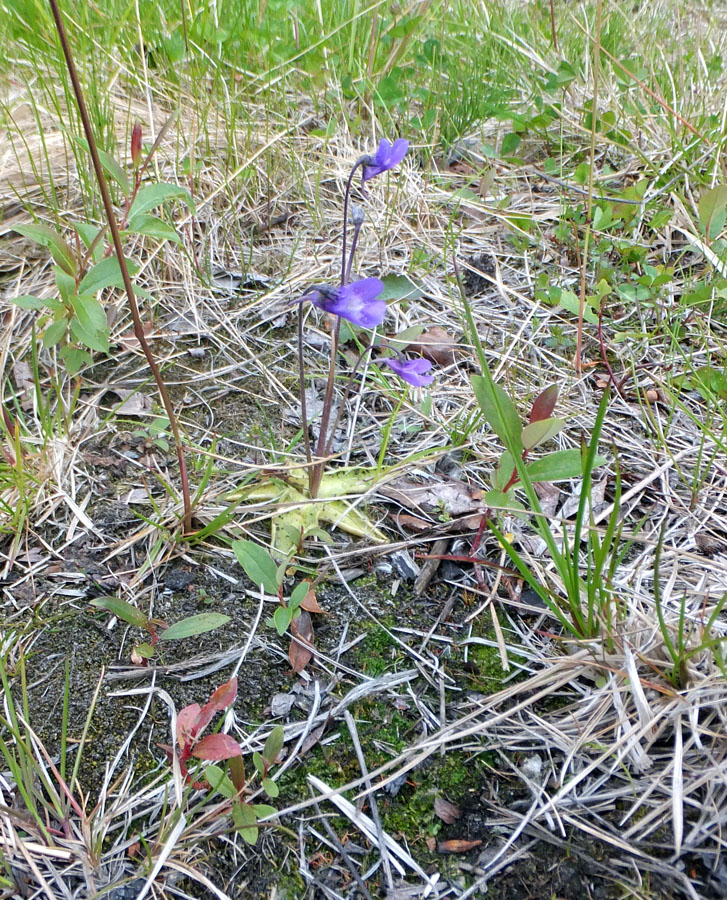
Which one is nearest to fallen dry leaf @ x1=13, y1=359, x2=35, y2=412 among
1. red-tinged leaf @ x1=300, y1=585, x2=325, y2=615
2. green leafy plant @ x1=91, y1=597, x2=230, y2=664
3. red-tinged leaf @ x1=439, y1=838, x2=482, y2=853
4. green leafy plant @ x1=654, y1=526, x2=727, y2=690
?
green leafy plant @ x1=91, y1=597, x2=230, y2=664

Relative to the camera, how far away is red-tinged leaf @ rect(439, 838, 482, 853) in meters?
1.10

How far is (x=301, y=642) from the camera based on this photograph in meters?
1.32

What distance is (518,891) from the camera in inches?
41.3

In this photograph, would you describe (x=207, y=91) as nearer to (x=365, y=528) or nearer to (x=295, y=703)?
(x=365, y=528)

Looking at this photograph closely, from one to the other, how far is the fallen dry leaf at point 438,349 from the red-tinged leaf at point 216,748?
116 cm

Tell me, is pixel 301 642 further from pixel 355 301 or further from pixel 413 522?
pixel 355 301

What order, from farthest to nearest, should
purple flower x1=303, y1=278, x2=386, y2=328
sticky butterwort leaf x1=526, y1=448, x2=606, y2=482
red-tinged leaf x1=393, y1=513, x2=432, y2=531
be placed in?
red-tinged leaf x1=393, y1=513, x2=432, y2=531 < sticky butterwort leaf x1=526, y1=448, x2=606, y2=482 < purple flower x1=303, y1=278, x2=386, y2=328

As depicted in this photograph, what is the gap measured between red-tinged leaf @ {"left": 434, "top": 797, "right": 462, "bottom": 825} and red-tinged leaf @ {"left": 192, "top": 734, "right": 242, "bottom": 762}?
13.5 inches

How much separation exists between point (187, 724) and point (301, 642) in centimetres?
26

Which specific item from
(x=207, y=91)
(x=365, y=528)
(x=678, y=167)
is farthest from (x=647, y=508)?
(x=207, y=91)

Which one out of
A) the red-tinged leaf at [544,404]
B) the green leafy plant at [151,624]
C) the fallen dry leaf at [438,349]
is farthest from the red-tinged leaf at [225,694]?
the fallen dry leaf at [438,349]

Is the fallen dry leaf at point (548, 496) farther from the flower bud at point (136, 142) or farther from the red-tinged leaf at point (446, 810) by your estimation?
the flower bud at point (136, 142)

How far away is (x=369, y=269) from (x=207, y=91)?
3.23ft

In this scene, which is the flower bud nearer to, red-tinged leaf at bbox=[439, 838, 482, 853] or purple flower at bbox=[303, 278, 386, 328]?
purple flower at bbox=[303, 278, 386, 328]
